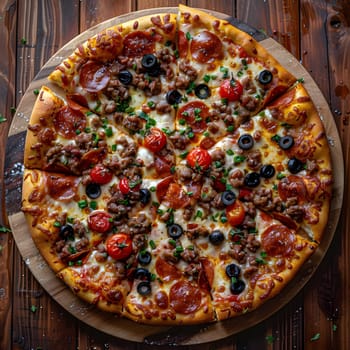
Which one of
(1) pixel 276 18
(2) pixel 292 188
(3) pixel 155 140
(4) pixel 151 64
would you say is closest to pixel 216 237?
(2) pixel 292 188

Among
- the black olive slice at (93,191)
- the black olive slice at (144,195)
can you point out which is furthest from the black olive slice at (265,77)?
the black olive slice at (93,191)

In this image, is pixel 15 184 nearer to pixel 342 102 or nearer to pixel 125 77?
pixel 125 77

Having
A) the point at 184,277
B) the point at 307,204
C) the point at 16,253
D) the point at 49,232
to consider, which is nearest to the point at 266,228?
the point at 307,204

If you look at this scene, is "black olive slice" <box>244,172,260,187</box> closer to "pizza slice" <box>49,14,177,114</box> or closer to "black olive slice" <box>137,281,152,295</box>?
"pizza slice" <box>49,14,177,114</box>

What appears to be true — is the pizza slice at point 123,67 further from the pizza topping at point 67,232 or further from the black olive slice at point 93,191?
the pizza topping at point 67,232

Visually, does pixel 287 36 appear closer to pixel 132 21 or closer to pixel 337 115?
pixel 337 115
